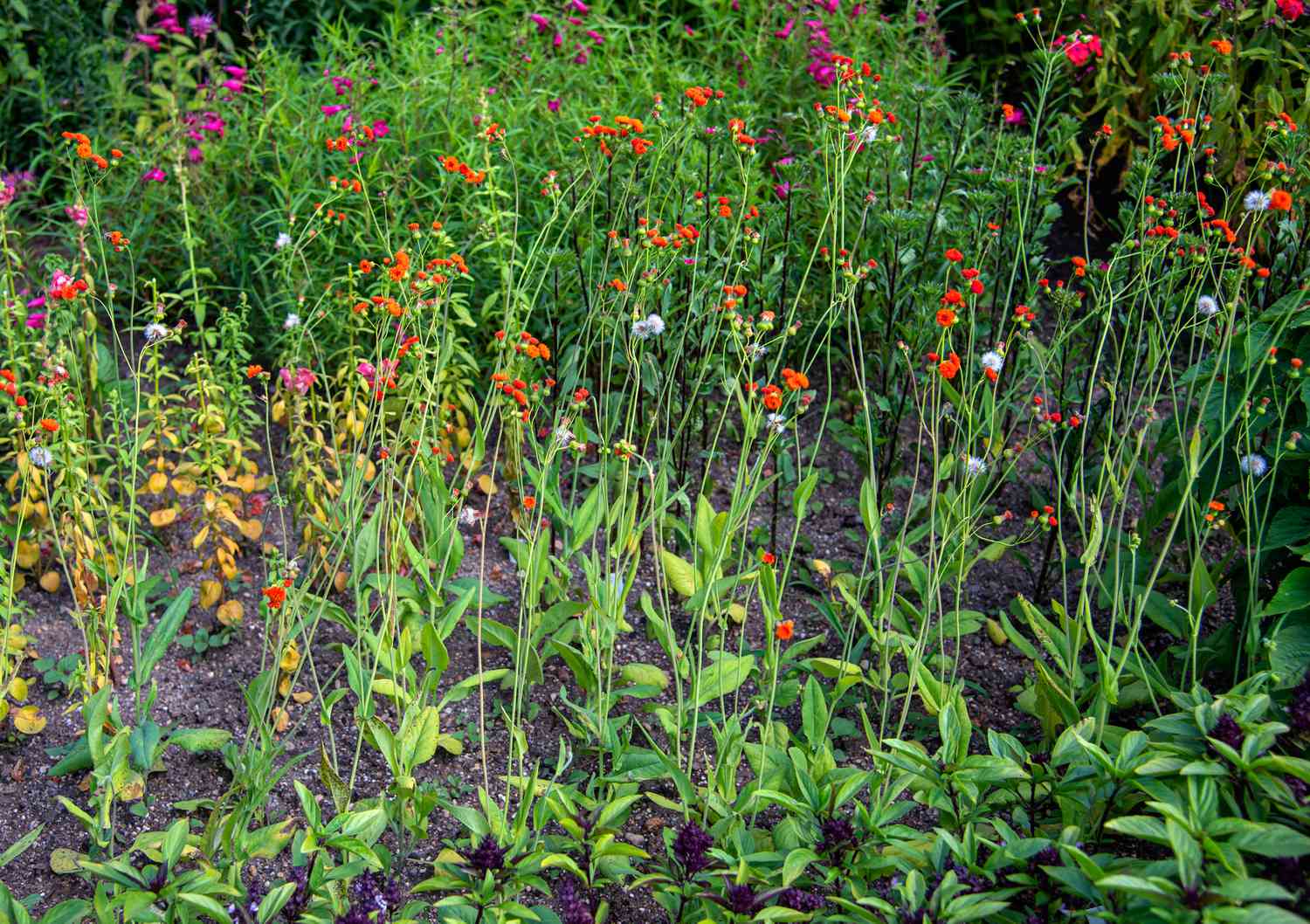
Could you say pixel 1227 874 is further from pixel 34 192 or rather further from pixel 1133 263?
pixel 34 192

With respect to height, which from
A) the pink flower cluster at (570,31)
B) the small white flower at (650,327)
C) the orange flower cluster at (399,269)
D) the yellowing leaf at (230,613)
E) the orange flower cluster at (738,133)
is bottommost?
the yellowing leaf at (230,613)

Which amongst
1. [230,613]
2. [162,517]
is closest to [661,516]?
[230,613]

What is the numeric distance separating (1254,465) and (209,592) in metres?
2.31

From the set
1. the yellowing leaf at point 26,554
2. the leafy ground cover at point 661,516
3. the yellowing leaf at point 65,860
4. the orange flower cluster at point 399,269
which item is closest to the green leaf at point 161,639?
the leafy ground cover at point 661,516

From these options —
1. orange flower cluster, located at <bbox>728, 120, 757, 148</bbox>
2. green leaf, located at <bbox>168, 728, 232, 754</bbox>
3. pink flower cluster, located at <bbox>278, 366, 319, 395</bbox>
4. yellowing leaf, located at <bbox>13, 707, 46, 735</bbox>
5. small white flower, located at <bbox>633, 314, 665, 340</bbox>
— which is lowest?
yellowing leaf, located at <bbox>13, 707, 46, 735</bbox>

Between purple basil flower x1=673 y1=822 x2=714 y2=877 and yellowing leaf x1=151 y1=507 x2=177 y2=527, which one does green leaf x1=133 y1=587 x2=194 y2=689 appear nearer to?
yellowing leaf x1=151 y1=507 x2=177 y2=527

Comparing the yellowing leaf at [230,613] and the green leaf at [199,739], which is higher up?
the yellowing leaf at [230,613]

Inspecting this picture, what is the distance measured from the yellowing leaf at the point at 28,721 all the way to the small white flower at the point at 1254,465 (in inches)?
98.6

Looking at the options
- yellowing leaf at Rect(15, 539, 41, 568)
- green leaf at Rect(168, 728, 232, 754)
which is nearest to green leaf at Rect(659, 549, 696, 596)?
green leaf at Rect(168, 728, 232, 754)

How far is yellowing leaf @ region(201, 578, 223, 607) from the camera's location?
9.63 feet

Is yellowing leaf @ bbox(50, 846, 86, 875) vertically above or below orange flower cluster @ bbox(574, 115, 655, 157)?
below

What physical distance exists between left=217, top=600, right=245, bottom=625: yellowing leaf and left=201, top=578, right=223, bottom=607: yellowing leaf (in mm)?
30

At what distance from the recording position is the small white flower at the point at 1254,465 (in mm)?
2477

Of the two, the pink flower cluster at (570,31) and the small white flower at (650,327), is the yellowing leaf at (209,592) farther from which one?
the pink flower cluster at (570,31)
